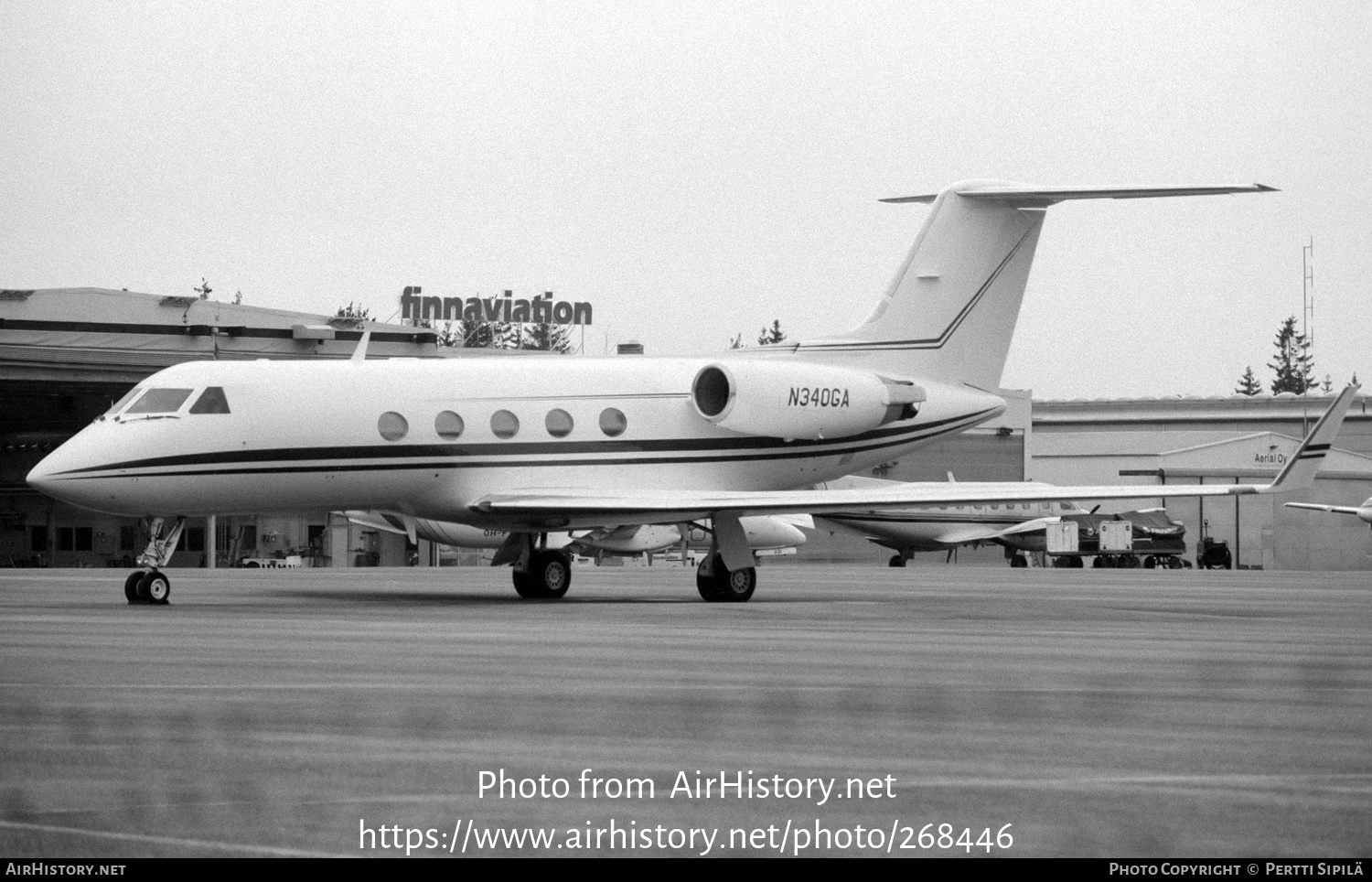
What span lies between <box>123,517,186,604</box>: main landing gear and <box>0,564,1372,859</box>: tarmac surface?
430 cm

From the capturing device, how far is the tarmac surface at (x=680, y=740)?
6395 millimetres

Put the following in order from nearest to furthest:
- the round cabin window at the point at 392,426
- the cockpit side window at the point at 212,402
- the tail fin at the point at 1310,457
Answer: the cockpit side window at the point at 212,402, the round cabin window at the point at 392,426, the tail fin at the point at 1310,457

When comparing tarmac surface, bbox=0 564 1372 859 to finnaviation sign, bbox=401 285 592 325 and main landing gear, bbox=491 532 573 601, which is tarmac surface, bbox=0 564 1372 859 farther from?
finnaviation sign, bbox=401 285 592 325

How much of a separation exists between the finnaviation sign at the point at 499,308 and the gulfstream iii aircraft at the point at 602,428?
4777 cm

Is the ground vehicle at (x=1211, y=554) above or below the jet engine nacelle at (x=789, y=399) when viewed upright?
below

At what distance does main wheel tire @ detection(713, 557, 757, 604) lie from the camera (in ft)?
82.6

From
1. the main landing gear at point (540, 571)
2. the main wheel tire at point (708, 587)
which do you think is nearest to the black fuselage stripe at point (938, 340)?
the main wheel tire at point (708, 587)

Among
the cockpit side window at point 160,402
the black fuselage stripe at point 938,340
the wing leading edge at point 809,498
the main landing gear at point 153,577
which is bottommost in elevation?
the main landing gear at point 153,577

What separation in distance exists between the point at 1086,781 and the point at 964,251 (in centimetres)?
2211

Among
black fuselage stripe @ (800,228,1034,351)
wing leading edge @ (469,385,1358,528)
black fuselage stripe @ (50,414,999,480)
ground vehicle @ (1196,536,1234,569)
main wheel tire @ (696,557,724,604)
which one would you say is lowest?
ground vehicle @ (1196,536,1234,569)

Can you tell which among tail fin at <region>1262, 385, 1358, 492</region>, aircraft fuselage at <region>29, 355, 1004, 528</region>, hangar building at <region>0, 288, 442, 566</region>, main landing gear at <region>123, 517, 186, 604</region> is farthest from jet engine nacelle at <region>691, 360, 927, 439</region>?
hangar building at <region>0, 288, 442, 566</region>

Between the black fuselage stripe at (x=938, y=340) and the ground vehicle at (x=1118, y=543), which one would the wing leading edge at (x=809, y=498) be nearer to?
the black fuselage stripe at (x=938, y=340)
